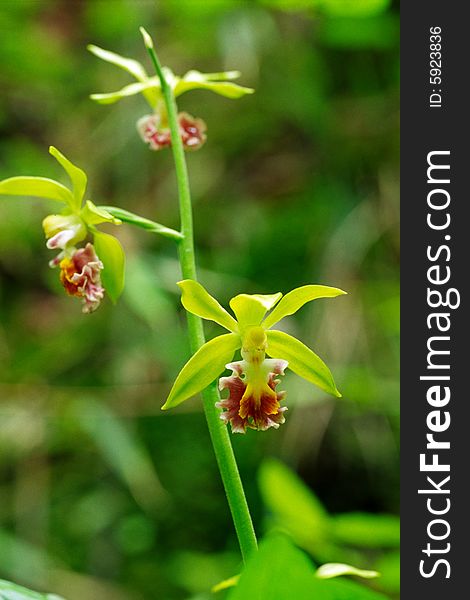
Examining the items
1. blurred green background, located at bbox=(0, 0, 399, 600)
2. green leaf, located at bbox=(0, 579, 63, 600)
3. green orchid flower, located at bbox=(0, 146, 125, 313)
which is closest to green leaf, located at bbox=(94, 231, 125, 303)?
green orchid flower, located at bbox=(0, 146, 125, 313)

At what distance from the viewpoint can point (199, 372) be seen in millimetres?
619

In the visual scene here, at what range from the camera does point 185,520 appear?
6.30ft

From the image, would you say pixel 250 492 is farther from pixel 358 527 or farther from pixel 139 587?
pixel 358 527

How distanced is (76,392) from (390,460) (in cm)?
77

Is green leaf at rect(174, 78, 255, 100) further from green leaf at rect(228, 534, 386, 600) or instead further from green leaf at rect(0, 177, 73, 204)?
green leaf at rect(228, 534, 386, 600)

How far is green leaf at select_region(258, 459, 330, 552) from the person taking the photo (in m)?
1.09

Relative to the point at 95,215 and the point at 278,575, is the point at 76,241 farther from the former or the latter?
the point at 278,575

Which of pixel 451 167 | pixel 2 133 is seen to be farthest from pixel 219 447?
pixel 2 133

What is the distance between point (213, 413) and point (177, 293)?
1.27 m

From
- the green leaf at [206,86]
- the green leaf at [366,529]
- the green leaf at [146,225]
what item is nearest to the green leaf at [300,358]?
the green leaf at [146,225]

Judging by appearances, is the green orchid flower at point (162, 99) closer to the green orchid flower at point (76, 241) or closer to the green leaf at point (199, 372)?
the green orchid flower at point (76, 241)

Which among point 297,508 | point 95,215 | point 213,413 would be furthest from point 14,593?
point 297,508

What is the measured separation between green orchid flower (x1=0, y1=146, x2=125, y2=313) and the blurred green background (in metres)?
1.02

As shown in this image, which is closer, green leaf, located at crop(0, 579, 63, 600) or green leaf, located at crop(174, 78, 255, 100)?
green leaf, located at crop(0, 579, 63, 600)
